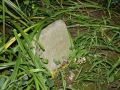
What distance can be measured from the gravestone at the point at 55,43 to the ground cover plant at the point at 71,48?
2.4 inches

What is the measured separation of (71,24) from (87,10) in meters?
0.39

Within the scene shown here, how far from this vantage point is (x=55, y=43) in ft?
6.93

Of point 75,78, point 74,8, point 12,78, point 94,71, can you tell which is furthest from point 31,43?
point 74,8

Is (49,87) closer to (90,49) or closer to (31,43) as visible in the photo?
(31,43)

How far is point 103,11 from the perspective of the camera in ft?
9.29

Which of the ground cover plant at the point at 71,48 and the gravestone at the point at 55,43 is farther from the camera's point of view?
the gravestone at the point at 55,43

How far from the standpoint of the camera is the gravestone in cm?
204

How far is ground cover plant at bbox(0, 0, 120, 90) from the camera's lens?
72.6 inches

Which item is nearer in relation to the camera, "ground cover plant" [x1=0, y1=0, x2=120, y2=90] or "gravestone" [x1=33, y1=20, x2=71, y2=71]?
"ground cover plant" [x1=0, y1=0, x2=120, y2=90]

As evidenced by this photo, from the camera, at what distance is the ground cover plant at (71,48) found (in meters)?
1.84

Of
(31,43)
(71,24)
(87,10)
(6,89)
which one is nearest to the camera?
(6,89)

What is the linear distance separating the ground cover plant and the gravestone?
0.06 meters

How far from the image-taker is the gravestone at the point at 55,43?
204 cm

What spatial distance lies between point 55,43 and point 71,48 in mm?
193
